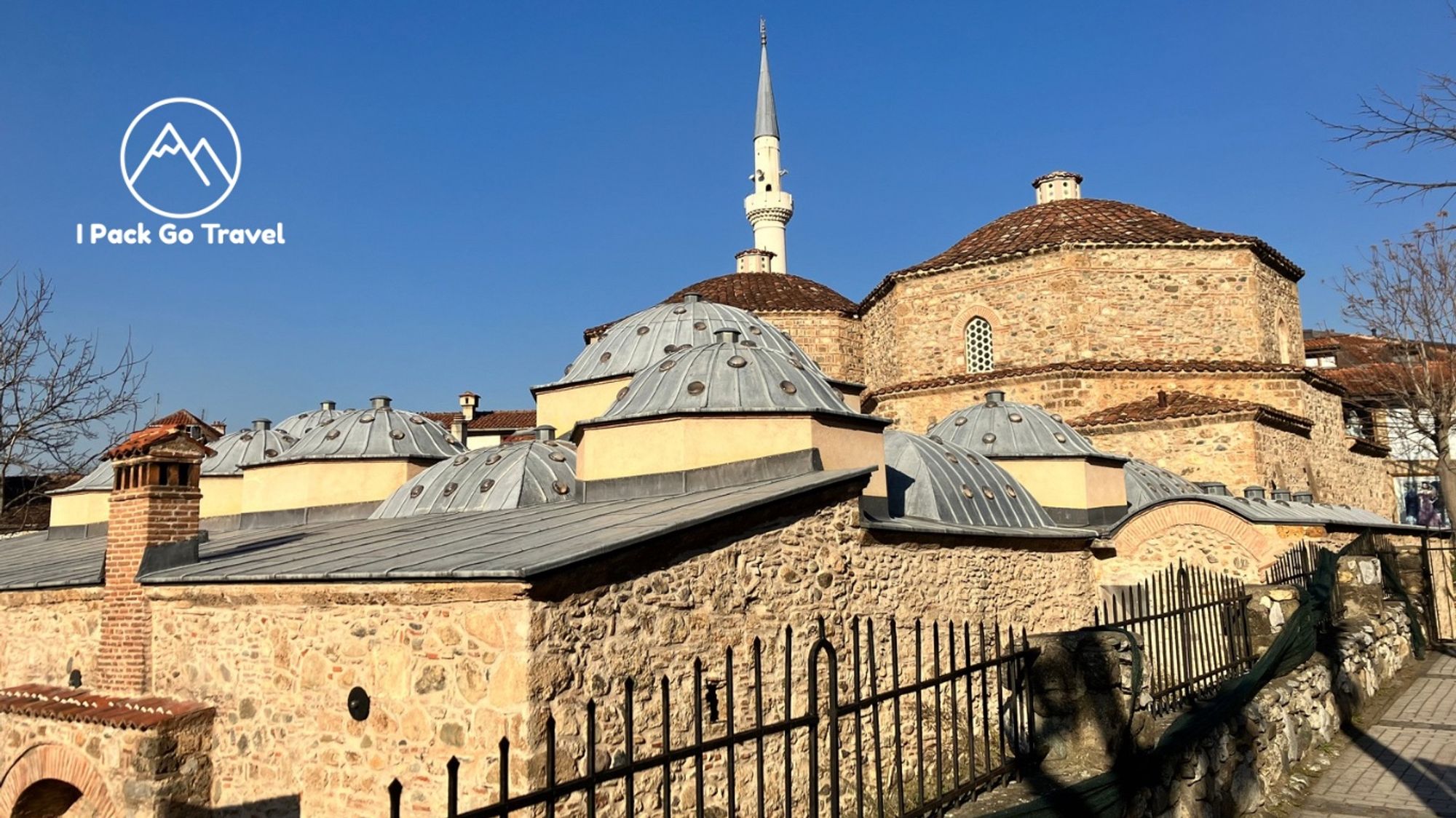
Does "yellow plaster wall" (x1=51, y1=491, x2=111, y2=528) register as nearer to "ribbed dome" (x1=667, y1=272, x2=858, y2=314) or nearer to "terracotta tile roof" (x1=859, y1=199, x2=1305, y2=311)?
"ribbed dome" (x1=667, y1=272, x2=858, y2=314)

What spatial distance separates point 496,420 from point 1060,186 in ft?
63.9

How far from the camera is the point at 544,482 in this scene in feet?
37.9

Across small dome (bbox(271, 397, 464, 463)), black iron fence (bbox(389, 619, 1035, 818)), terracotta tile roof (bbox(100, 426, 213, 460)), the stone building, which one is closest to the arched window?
the stone building

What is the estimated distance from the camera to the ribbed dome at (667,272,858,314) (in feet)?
79.8

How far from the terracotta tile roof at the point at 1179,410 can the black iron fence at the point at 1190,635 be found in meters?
10.2

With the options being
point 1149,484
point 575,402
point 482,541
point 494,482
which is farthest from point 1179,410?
point 482,541

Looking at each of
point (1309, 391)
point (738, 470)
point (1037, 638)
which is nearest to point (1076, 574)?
point (738, 470)

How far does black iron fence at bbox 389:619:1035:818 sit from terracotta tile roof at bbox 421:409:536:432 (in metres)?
24.5

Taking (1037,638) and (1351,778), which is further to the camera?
(1351,778)

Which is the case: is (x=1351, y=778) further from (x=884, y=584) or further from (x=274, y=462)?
(x=274, y=462)

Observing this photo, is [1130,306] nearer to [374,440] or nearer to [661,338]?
[661,338]

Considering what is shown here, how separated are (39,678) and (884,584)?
8.24 metres

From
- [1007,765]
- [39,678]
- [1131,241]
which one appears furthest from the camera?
[1131,241]

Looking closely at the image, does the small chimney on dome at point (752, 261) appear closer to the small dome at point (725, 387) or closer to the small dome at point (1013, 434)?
the small dome at point (1013, 434)
